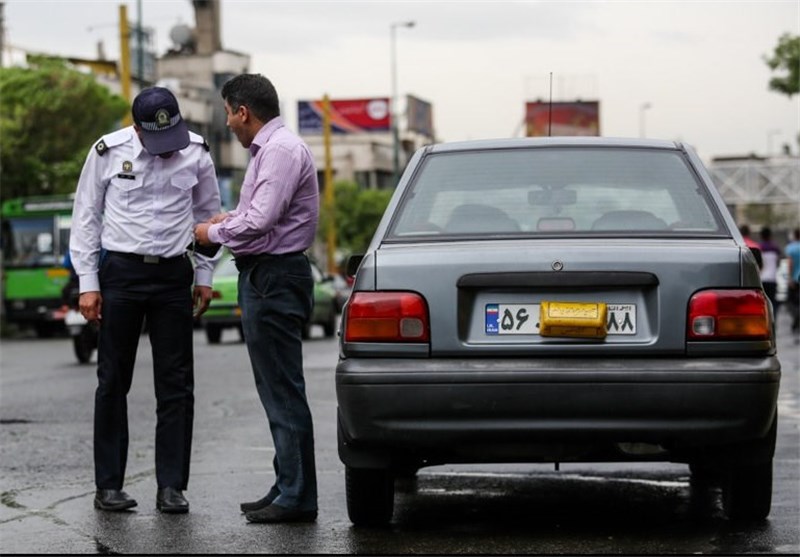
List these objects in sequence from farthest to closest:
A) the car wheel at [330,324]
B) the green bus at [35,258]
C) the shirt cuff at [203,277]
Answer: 1. the green bus at [35,258]
2. the car wheel at [330,324]
3. the shirt cuff at [203,277]

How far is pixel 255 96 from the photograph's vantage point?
277 inches

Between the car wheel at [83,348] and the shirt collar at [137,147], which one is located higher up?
the shirt collar at [137,147]

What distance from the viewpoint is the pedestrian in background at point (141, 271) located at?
23.9 ft

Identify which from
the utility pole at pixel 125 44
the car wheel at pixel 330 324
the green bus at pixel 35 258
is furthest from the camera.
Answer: the utility pole at pixel 125 44

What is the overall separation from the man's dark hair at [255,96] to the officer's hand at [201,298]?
0.86 meters

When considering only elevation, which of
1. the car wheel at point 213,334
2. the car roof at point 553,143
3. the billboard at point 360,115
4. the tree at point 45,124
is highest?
the billboard at point 360,115

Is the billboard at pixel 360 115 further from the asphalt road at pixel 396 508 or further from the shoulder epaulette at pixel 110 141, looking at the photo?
the shoulder epaulette at pixel 110 141

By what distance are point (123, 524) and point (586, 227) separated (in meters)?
2.12

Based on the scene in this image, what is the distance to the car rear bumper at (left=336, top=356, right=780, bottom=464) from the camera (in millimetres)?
5922

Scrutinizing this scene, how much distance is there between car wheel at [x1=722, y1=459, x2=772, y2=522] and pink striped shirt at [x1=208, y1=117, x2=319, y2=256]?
1846 millimetres

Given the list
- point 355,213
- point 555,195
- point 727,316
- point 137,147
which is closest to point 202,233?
point 137,147

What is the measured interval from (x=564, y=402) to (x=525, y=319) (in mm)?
338

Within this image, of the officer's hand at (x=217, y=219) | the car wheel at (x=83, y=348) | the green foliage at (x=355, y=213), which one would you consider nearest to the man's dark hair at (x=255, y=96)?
the officer's hand at (x=217, y=219)

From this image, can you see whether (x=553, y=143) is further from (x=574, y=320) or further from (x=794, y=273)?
(x=794, y=273)
